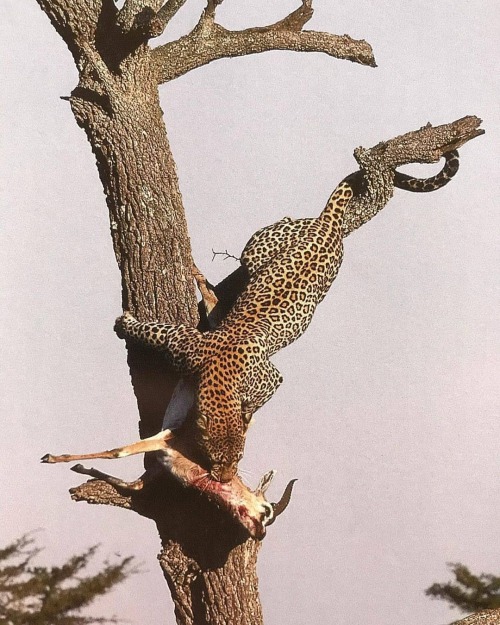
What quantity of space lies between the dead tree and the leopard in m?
0.26

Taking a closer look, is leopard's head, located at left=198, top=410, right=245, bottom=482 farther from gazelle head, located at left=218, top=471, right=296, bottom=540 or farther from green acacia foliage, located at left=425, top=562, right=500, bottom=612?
green acacia foliage, located at left=425, top=562, right=500, bottom=612

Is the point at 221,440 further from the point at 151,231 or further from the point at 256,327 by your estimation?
the point at 151,231

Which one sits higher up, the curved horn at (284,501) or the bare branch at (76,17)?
the bare branch at (76,17)

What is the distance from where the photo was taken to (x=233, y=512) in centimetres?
578

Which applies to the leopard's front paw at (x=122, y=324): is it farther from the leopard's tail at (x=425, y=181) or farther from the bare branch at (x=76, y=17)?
the leopard's tail at (x=425, y=181)

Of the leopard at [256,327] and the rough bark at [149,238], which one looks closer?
the leopard at [256,327]

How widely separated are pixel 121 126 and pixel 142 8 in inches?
30.8

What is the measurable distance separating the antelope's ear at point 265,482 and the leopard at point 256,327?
0.21 metres

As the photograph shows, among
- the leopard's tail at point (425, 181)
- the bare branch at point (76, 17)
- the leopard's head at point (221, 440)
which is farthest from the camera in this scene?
the leopard's tail at point (425, 181)

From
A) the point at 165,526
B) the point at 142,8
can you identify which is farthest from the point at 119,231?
the point at 165,526

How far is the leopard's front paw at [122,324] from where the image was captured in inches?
248

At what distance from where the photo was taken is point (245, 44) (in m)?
7.15

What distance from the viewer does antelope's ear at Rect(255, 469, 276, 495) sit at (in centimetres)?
594

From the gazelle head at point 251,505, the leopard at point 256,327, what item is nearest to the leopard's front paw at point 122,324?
the leopard at point 256,327
